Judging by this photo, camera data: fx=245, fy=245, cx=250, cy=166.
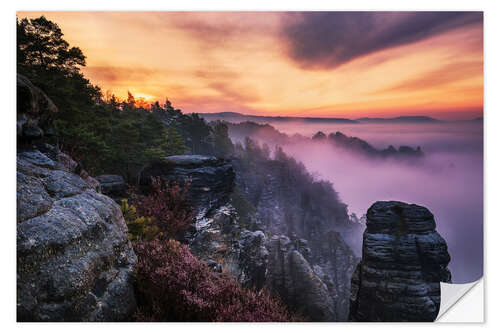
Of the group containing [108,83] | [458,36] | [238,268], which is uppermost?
[458,36]

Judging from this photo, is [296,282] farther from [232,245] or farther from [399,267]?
→ [399,267]

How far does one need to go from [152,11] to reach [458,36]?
6.08m

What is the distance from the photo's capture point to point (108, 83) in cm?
526

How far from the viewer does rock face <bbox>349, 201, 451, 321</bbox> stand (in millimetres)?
5352

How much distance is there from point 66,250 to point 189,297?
5.39ft

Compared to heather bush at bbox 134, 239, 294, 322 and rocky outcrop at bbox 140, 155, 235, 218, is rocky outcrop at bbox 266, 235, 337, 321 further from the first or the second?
heather bush at bbox 134, 239, 294, 322

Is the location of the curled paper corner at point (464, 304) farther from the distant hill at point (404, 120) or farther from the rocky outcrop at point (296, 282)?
the rocky outcrop at point (296, 282)

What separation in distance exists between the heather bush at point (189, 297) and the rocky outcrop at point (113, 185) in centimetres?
393

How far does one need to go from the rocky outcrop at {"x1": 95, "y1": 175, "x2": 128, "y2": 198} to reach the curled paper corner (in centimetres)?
809

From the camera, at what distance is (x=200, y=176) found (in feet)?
25.8

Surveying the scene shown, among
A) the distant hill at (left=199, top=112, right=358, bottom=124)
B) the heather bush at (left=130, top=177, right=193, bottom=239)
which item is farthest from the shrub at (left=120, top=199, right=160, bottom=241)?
the distant hill at (left=199, top=112, right=358, bottom=124)
